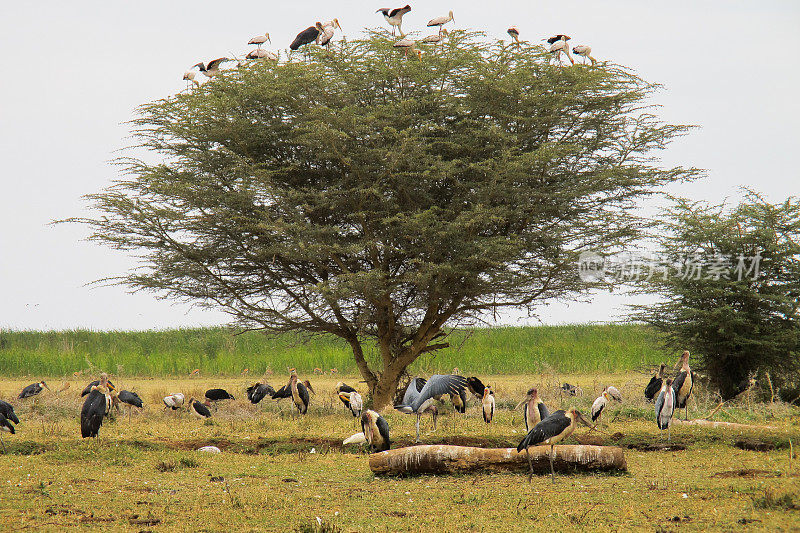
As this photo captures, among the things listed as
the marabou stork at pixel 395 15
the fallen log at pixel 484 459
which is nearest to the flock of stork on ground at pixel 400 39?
the marabou stork at pixel 395 15

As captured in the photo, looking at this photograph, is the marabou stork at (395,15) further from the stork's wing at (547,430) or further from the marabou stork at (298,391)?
the stork's wing at (547,430)

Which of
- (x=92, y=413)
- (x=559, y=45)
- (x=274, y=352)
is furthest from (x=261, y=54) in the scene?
(x=274, y=352)

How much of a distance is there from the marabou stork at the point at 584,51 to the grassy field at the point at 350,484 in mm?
7138

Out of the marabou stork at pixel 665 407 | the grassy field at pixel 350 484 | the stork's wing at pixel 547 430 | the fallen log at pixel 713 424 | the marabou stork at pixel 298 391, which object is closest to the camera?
the grassy field at pixel 350 484

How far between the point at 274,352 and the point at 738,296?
16129 millimetres

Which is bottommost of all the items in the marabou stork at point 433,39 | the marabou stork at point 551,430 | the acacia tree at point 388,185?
the marabou stork at point 551,430

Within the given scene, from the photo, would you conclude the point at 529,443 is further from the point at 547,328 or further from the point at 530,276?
the point at 547,328

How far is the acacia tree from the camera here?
1380cm

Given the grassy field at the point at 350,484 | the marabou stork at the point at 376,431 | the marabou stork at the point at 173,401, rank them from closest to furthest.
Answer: the grassy field at the point at 350,484 < the marabou stork at the point at 376,431 < the marabou stork at the point at 173,401

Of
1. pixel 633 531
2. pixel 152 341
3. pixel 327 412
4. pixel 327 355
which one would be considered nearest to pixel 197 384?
pixel 327 355

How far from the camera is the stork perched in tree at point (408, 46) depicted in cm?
1411

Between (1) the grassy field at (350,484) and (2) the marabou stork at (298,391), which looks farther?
(2) the marabou stork at (298,391)

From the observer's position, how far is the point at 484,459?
28.0 feet

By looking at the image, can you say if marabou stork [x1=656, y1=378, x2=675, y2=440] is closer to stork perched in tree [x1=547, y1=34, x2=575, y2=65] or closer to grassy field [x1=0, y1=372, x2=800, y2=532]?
grassy field [x1=0, y1=372, x2=800, y2=532]
